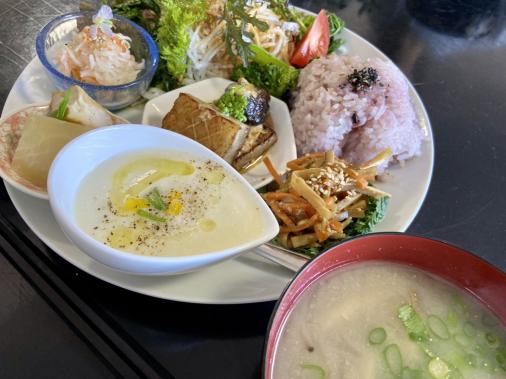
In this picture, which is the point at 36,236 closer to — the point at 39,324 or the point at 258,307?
the point at 39,324

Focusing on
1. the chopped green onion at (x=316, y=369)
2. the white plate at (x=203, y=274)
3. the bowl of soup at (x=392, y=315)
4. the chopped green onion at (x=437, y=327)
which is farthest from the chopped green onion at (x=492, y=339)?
the white plate at (x=203, y=274)

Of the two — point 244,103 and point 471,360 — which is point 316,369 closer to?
point 471,360

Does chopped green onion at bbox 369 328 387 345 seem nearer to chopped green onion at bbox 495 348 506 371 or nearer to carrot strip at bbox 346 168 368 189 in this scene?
chopped green onion at bbox 495 348 506 371

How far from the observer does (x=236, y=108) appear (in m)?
2.09

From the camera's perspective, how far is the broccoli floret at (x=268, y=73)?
2.42 meters

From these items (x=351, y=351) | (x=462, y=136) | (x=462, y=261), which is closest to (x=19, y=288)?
(x=351, y=351)

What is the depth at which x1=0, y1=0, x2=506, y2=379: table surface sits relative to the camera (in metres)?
1.50

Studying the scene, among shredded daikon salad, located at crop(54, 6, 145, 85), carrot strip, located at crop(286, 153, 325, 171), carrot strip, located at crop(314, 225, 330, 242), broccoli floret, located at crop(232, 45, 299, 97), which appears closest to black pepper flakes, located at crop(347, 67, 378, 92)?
broccoli floret, located at crop(232, 45, 299, 97)

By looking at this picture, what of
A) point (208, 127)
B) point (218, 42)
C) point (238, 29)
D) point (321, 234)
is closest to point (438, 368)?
point (321, 234)

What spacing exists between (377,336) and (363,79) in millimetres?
1361

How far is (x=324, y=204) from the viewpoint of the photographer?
175cm

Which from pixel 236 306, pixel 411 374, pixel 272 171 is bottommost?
pixel 236 306

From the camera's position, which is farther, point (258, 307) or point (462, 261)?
point (258, 307)

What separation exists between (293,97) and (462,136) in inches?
36.1
